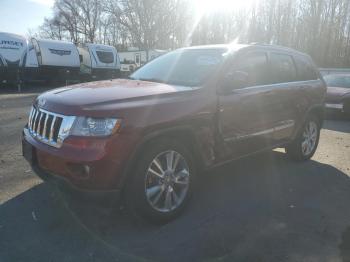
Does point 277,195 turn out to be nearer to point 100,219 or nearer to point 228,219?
point 228,219

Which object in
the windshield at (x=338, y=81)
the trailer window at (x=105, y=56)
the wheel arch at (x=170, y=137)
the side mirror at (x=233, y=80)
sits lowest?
the wheel arch at (x=170, y=137)

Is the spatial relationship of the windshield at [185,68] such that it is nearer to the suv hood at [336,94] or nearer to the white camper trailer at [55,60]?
the suv hood at [336,94]

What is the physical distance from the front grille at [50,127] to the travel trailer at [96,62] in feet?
67.0

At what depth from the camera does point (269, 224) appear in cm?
393

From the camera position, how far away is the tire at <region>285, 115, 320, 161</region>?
606 cm

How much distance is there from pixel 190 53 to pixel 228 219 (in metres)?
2.24

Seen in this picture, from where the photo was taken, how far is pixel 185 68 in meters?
4.67

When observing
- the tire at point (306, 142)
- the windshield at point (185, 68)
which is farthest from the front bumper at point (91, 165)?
the tire at point (306, 142)

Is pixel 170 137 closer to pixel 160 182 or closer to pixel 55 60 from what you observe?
pixel 160 182

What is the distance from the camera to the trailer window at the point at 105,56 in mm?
24033

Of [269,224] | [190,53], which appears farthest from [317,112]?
[269,224]

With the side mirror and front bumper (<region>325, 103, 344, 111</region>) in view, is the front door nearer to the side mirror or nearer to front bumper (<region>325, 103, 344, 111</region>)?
the side mirror

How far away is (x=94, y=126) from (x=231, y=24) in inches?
1394

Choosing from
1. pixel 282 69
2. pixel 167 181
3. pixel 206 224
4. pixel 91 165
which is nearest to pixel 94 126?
pixel 91 165
